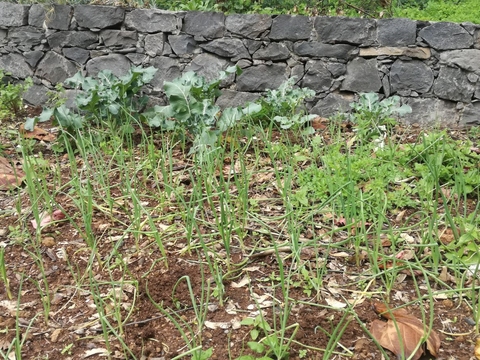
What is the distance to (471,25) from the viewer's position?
410cm

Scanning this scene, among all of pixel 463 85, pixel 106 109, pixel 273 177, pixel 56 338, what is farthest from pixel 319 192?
pixel 463 85

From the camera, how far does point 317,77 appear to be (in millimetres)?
4488

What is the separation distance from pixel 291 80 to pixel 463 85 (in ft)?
4.86

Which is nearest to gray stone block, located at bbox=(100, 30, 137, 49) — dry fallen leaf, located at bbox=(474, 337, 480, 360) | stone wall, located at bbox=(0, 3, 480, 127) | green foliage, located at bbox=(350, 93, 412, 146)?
stone wall, located at bbox=(0, 3, 480, 127)

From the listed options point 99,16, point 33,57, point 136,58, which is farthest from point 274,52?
point 33,57

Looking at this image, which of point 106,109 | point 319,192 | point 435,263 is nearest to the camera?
point 435,263

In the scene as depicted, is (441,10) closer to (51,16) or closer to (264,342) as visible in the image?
(51,16)

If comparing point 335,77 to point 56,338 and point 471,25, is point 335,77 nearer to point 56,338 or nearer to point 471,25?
point 471,25

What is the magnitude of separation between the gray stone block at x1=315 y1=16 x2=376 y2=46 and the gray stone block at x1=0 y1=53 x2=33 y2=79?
9.71ft

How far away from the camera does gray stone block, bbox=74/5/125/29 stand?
4.61m

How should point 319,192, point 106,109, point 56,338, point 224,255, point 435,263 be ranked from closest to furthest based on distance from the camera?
point 56,338 → point 435,263 → point 224,255 → point 319,192 → point 106,109

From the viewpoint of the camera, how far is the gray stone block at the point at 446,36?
4.13 meters

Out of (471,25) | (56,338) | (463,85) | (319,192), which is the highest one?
(471,25)

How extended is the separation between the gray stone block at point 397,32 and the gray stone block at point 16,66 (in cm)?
346
